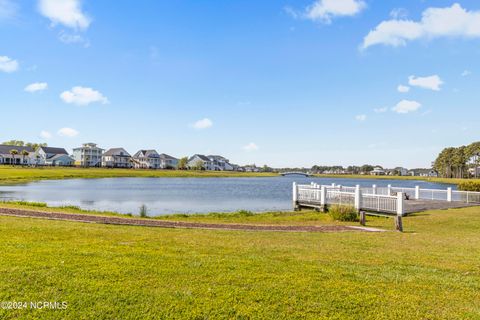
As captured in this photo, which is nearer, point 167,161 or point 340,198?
point 340,198

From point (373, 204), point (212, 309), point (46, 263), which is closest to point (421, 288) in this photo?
point (212, 309)

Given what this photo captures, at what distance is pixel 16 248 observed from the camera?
721cm

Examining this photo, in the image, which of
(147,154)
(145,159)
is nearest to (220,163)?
(147,154)

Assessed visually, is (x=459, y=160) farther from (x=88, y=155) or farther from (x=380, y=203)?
(x=88, y=155)

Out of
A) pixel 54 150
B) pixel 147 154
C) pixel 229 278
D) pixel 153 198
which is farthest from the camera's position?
pixel 147 154

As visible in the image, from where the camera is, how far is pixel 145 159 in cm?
14075

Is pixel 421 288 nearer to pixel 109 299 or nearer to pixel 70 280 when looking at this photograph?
pixel 109 299

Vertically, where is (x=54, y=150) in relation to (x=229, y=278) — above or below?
above

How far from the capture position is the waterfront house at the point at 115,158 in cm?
13012

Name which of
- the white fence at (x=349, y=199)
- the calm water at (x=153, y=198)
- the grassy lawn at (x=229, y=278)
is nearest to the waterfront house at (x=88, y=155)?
the calm water at (x=153, y=198)

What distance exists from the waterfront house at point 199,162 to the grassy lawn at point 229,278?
13687cm

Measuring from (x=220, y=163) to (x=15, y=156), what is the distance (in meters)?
91.7

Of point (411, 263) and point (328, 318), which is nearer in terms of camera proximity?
point (328, 318)

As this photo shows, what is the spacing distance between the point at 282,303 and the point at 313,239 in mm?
6065
